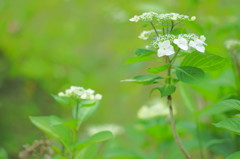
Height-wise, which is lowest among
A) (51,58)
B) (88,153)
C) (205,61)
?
(88,153)

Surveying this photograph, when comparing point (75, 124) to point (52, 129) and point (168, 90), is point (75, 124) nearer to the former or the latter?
point (52, 129)

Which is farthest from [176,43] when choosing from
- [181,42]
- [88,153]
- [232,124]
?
[88,153]

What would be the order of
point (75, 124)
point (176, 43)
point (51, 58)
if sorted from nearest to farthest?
point (176, 43)
point (75, 124)
point (51, 58)

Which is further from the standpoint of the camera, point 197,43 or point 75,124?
point 75,124

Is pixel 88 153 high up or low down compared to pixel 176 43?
down

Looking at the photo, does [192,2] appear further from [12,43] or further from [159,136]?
[12,43]

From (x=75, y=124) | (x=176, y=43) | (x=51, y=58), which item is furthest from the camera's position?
(x=51, y=58)

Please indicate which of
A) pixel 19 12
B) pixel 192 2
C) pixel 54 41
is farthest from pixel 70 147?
pixel 54 41

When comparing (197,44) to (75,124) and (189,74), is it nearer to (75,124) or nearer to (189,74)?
(189,74)

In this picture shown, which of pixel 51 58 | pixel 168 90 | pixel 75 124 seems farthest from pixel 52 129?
pixel 51 58
